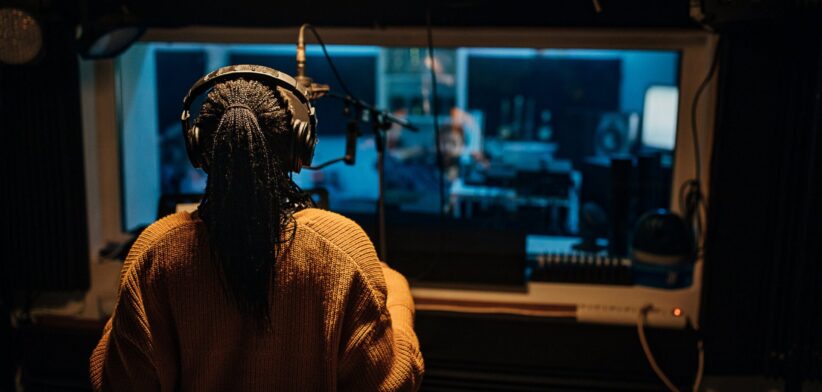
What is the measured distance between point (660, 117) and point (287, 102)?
1887 millimetres

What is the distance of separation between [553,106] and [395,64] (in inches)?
27.5

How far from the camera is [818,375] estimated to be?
7.14ft

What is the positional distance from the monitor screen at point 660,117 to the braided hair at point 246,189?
187 centimetres

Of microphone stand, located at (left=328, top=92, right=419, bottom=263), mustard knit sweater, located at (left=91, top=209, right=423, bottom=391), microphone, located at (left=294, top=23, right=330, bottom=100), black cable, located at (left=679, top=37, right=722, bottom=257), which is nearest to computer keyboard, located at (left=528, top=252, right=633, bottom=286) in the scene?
black cable, located at (left=679, top=37, right=722, bottom=257)

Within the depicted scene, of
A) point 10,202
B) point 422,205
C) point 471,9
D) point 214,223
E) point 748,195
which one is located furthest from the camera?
point 422,205

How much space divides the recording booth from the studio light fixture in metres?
0.02

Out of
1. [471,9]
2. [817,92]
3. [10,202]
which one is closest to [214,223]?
[471,9]

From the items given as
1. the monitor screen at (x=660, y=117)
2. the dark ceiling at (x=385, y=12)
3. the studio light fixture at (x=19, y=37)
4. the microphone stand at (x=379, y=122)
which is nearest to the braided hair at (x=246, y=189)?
the microphone stand at (x=379, y=122)

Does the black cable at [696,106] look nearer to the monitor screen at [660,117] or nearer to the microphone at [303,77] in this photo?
the monitor screen at [660,117]

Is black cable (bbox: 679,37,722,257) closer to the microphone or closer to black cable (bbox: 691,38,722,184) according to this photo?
black cable (bbox: 691,38,722,184)

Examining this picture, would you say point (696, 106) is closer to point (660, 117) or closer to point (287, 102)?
point (660, 117)

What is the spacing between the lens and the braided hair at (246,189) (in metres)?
1.12

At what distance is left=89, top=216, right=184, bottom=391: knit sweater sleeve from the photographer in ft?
3.86

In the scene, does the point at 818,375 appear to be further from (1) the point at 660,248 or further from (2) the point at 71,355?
(2) the point at 71,355
